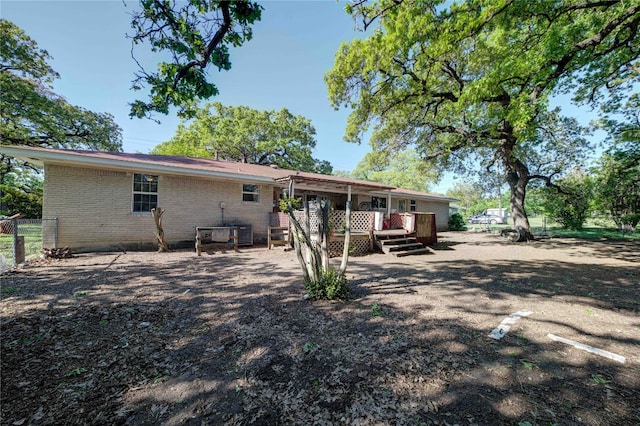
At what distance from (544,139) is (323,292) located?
61.3 feet

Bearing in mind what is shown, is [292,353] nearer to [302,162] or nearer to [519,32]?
[519,32]

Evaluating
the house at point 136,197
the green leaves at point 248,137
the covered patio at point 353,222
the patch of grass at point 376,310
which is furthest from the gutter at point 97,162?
the green leaves at point 248,137

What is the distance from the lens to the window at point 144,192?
890 cm

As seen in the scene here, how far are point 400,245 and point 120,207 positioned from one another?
10.2m

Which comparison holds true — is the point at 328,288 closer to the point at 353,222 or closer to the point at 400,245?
the point at 353,222

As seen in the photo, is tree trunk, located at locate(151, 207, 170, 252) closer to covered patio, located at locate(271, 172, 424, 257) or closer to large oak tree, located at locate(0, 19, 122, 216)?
covered patio, located at locate(271, 172, 424, 257)

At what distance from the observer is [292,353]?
8.63ft

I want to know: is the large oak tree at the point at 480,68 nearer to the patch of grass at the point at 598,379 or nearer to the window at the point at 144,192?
the patch of grass at the point at 598,379

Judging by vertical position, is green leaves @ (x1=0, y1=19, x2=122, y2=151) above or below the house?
above

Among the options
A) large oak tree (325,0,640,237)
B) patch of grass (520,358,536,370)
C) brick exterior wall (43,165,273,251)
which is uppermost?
large oak tree (325,0,640,237)

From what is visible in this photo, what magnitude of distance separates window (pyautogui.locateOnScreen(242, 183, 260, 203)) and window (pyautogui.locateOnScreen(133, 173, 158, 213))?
3.36 meters

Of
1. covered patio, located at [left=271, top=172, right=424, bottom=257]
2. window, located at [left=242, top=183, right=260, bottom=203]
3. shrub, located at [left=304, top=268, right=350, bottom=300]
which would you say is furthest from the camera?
window, located at [left=242, top=183, right=260, bottom=203]

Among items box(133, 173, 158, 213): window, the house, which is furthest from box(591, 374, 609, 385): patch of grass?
box(133, 173, 158, 213): window

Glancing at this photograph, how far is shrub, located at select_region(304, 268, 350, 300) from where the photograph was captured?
13.7 ft
